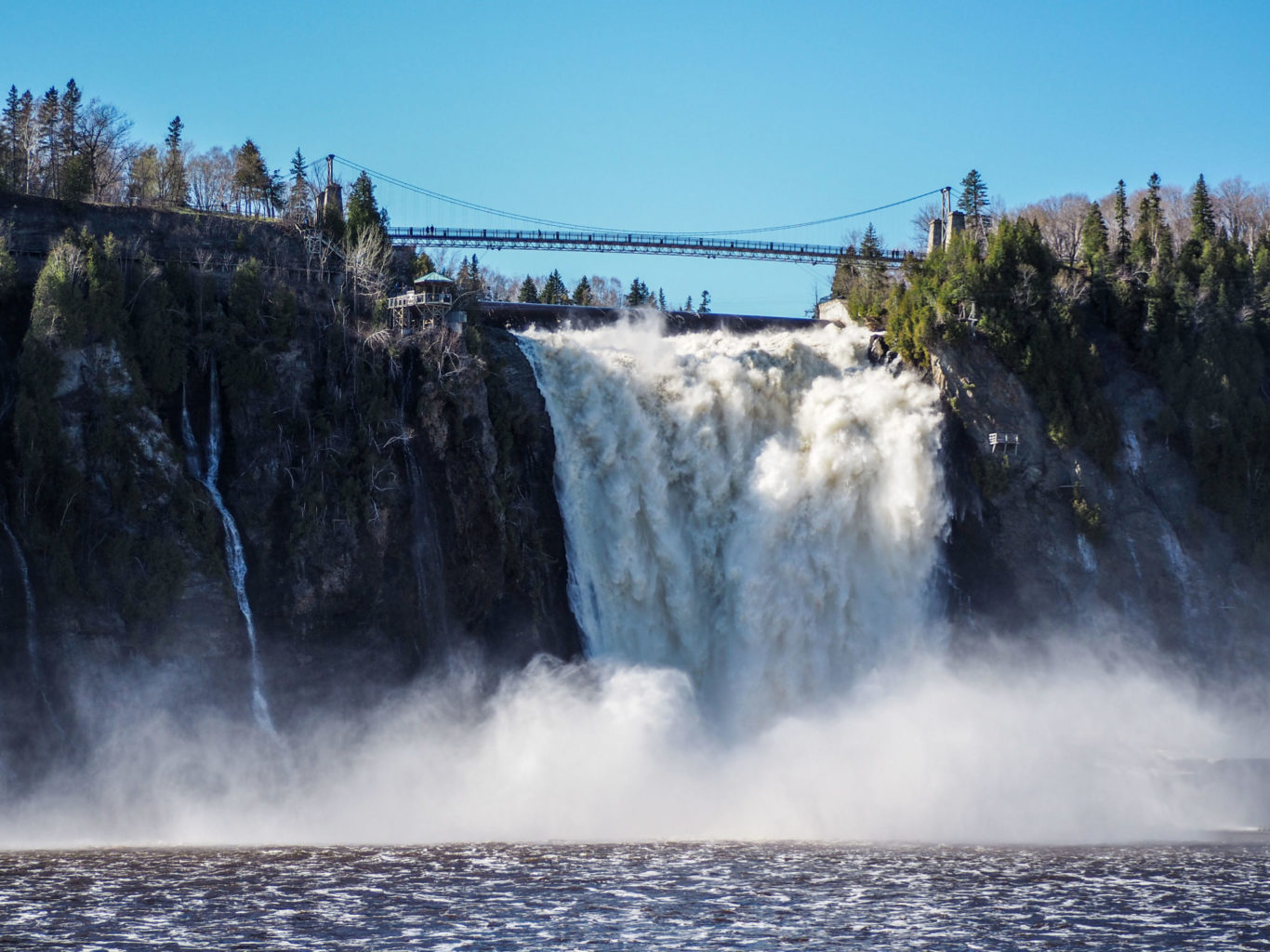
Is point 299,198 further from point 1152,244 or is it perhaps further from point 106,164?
point 1152,244

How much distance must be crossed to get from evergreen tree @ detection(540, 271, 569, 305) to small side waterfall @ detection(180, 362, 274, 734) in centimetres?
5474

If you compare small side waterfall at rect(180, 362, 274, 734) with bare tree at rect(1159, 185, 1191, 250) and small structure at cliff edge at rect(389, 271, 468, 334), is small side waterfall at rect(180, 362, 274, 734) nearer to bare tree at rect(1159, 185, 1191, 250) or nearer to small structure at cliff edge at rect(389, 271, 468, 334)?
small structure at cliff edge at rect(389, 271, 468, 334)

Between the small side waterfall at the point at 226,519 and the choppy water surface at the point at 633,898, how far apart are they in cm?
779

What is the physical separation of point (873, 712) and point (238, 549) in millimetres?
21072

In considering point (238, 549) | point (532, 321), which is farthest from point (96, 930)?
point (532, 321)

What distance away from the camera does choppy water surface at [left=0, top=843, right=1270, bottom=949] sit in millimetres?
25484

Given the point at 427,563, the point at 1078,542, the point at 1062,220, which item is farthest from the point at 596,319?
the point at 1062,220

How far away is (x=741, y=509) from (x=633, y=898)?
24.3m

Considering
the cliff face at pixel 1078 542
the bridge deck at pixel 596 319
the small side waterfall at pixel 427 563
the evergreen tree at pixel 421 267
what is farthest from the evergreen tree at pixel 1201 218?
the small side waterfall at pixel 427 563

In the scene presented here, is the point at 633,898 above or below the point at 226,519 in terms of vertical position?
below

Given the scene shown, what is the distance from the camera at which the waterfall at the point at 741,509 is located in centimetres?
4981

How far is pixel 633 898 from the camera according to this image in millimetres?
29281

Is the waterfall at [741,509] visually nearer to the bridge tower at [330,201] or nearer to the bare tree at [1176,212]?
the bridge tower at [330,201]

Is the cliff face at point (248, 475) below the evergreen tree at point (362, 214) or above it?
below
